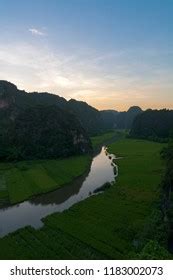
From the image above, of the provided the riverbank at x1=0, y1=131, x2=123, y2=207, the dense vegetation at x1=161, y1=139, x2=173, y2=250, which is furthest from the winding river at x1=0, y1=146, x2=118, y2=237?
the dense vegetation at x1=161, y1=139, x2=173, y2=250

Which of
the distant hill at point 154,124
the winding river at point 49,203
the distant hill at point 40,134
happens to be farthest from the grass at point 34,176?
the distant hill at point 154,124

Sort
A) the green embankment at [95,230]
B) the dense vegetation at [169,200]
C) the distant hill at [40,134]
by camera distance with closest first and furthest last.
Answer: the green embankment at [95,230] < the dense vegetation at [169,200] < the distant hill at [40,134]

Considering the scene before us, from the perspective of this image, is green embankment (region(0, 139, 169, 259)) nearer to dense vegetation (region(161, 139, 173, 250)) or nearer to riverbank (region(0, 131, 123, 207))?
dense vegetation (region(161, 139, 173, 250))

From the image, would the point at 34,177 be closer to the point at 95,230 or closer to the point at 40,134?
the point at 95,230

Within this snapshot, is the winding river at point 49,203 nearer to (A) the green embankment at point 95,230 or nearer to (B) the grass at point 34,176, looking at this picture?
(B) the grass at point 34,176

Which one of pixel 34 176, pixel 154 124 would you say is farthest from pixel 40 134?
pixel 154 124

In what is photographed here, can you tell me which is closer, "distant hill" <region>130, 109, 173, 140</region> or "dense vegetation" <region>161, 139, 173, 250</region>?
"dense vegetation" <region>161, 139, 173, 250</region>
